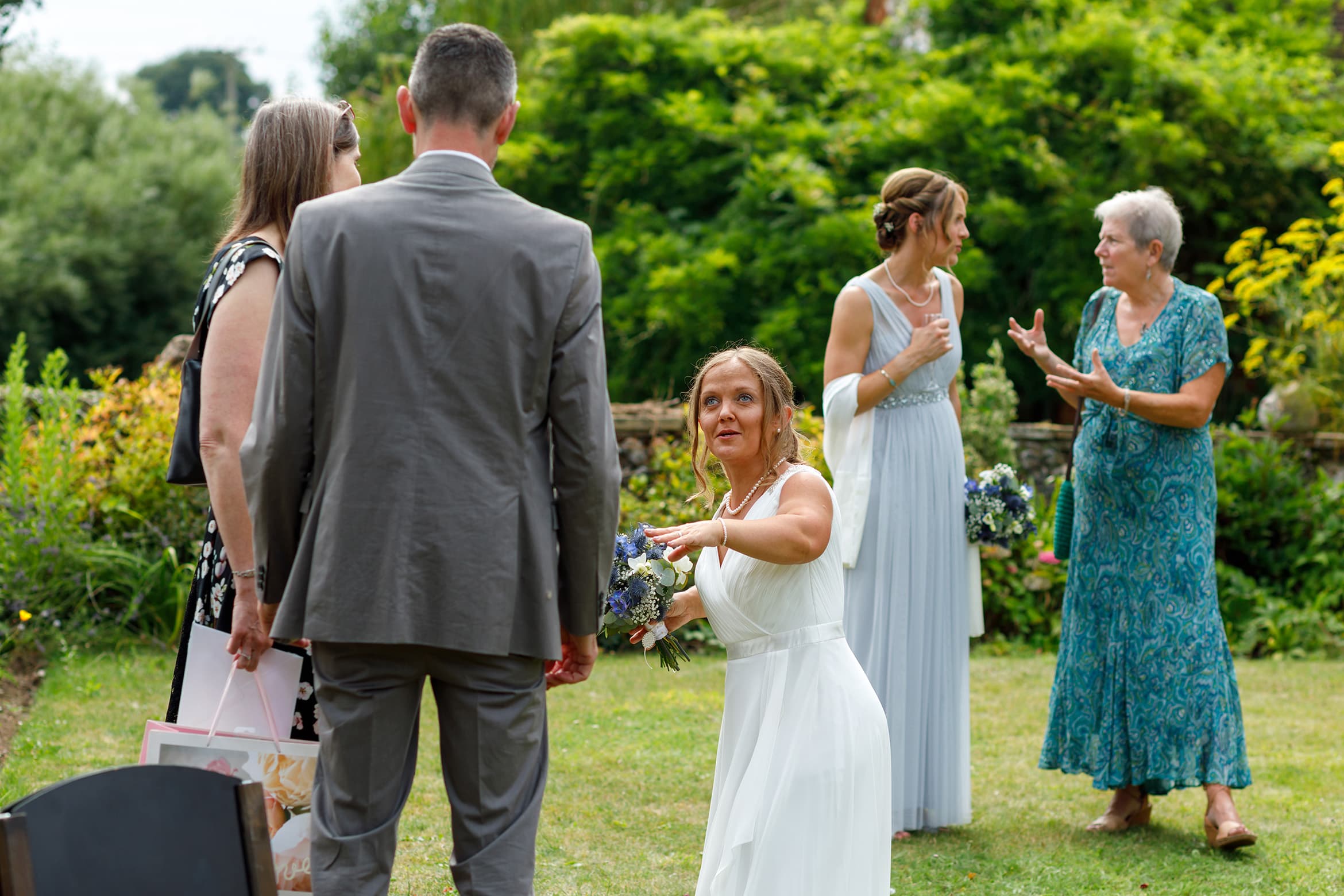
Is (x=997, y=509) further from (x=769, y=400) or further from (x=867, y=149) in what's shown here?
(x=867, y=149)

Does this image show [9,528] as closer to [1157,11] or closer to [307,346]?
[307,346]

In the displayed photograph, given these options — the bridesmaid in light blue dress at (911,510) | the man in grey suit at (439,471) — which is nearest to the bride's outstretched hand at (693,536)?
the man in grey suit at (439,471)

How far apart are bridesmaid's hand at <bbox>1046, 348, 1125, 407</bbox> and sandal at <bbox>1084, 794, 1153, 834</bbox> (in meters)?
1.51

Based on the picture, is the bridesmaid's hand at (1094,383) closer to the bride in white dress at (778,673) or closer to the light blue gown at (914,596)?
the light blue gown at (914,596)

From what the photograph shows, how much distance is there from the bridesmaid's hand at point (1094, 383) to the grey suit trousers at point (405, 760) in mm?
2697

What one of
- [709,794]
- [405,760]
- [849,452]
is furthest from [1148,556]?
[405,760]

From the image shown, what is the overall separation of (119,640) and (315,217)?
5.79 m

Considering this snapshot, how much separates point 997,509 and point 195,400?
296 cm

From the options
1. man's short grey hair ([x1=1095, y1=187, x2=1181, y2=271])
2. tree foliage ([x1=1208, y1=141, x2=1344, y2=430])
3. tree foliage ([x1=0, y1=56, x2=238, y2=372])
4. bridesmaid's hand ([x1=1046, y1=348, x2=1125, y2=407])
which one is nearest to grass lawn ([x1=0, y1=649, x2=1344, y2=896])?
bridesmaid's hand ([x1=1046, y1=348, x2=1125, y2=407])

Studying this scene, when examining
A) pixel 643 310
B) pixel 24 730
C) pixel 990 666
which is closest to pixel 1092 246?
pixel 643 310

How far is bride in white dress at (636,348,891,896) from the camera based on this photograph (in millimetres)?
3076

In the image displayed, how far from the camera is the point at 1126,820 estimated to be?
189 inches

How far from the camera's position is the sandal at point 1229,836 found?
442cm

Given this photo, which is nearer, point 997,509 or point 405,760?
point 405,760
